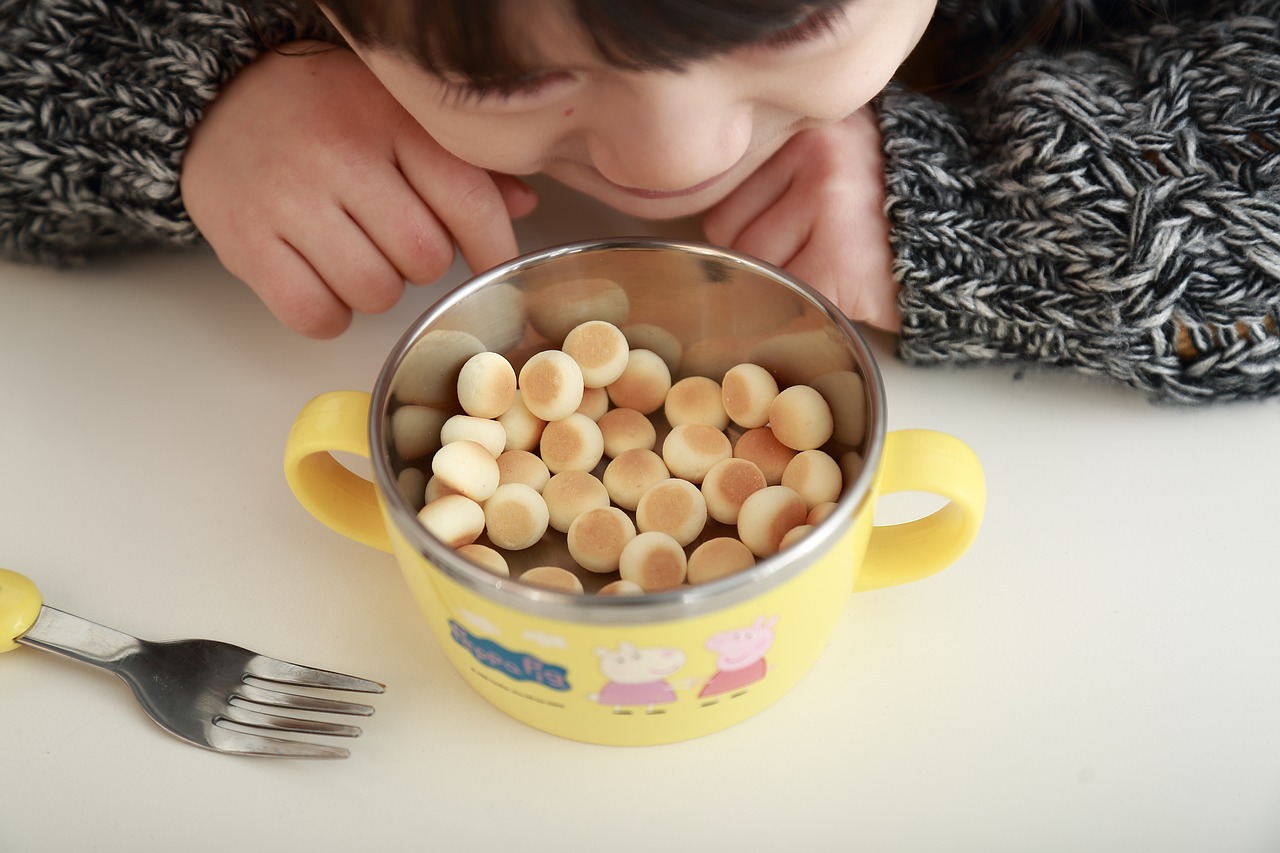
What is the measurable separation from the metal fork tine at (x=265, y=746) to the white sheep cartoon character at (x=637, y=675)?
13 cm

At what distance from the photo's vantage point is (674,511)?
0.50m

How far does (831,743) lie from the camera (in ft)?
1.51

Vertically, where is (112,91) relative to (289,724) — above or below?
above

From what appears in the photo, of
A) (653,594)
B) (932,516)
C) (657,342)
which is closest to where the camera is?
(653,594)

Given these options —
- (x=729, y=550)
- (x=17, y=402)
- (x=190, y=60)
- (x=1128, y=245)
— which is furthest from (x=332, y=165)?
(x=1128, y=245)

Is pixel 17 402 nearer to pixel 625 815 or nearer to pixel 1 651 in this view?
pixel 1 651

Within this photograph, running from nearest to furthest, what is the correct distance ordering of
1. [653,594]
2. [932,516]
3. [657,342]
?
[653,594], [932,516], [657,342]

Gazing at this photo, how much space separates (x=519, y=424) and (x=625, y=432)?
55mm

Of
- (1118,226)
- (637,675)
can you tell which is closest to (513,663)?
(637,675)

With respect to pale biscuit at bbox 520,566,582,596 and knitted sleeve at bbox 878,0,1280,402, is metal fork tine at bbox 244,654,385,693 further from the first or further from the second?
knitted sleeve at bbox 878,0,1280,402

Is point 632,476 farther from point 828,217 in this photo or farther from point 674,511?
point 828,217

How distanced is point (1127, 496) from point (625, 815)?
1.01 ft

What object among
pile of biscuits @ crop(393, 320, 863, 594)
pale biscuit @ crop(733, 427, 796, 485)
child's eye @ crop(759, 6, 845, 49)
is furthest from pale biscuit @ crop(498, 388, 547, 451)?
child's eye @ crop(759, 6, 845, 49)

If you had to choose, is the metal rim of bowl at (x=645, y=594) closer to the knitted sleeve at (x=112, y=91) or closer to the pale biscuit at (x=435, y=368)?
the pale biscuit at (x=435, y=368)
